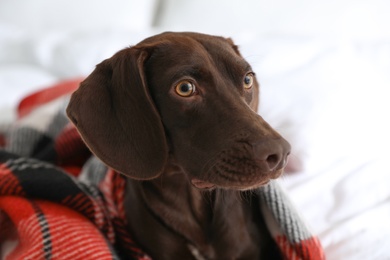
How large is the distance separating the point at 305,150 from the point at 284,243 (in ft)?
1.20

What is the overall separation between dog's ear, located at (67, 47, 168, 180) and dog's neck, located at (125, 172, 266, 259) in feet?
0.46

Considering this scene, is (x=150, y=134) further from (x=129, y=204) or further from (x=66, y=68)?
(x=66, y=68)

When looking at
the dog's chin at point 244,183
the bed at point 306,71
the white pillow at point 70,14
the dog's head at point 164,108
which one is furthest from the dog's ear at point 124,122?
the white pillow at point 70,14

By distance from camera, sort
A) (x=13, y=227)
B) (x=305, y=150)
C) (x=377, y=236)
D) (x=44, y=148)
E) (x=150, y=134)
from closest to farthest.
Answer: (x=150, y=134) → (x=377, y=236) → (x=13, y=227) → (x=305, y=150) → (x=44, y=148)

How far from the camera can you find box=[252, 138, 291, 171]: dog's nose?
3.10 feet

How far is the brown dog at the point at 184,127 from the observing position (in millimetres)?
1001

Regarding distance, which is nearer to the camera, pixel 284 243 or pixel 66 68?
pixel 284 243

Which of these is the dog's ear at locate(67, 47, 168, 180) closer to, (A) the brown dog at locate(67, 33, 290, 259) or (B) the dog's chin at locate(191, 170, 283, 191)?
(A) the brown dog at locate(67, 33, 290, 259)

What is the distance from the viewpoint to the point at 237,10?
2.51m

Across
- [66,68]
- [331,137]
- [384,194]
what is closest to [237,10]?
[66,68]

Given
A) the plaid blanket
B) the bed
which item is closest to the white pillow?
the bed

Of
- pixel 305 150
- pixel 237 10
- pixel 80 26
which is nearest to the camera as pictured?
pixel 305 150

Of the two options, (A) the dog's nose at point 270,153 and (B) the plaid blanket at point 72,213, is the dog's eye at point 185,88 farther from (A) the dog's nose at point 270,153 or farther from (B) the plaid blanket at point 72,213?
(B) the plaid blanket at point 72,213

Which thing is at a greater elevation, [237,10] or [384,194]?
[237,10]
